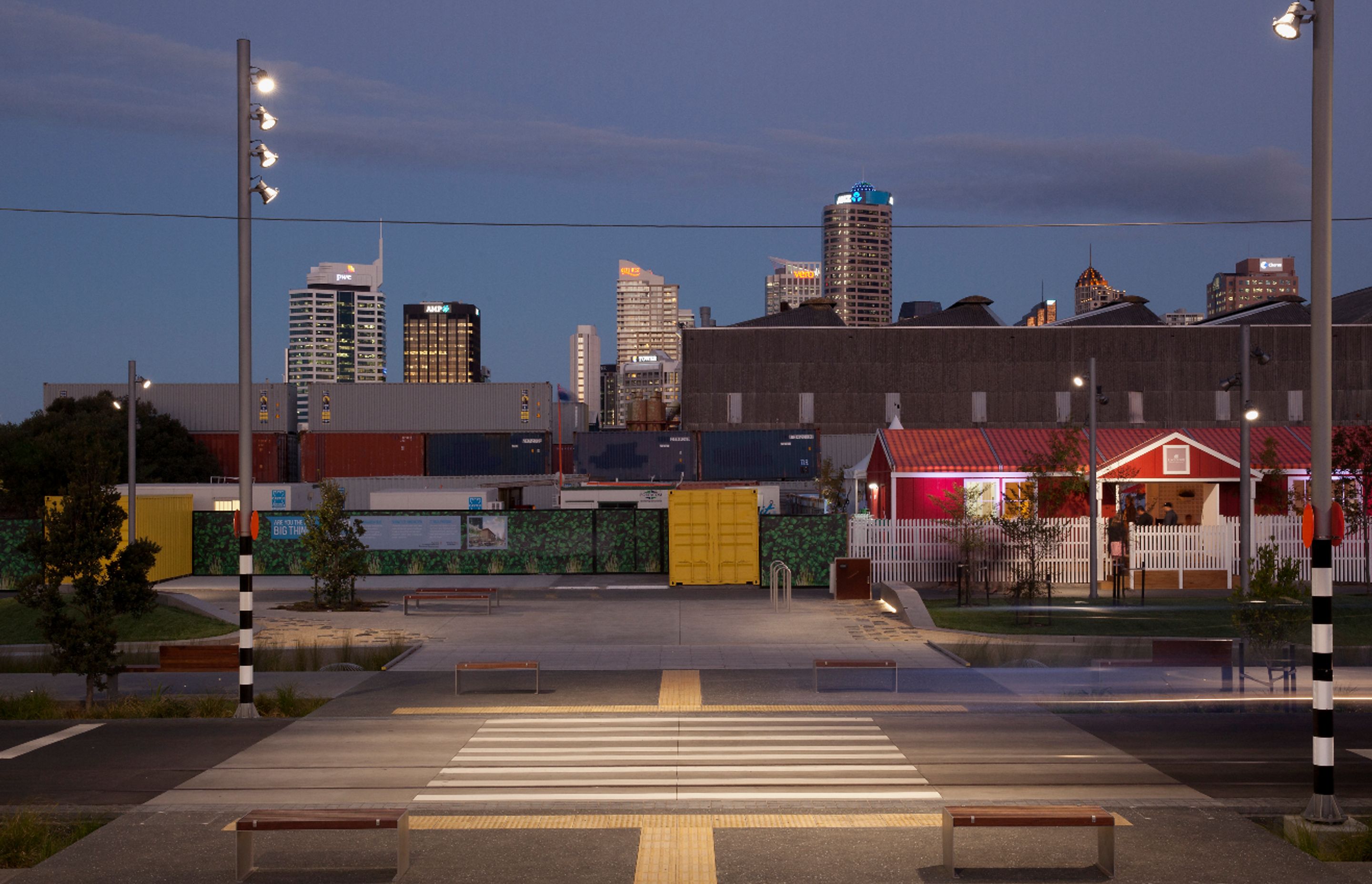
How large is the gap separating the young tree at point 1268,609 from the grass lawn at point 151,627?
19780 mm

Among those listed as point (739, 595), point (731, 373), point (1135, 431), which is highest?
point (731, 373)

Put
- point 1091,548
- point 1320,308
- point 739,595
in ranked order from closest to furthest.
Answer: point 1320,308 → point 1091,548 → point 739,595

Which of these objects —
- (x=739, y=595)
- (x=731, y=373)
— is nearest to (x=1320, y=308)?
(x=739, y=595)

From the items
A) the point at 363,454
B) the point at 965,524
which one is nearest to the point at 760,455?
the point at 363,454

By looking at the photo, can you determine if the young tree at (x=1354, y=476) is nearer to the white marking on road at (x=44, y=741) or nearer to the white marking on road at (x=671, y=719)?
the white marking on road at (x=671, y=719)

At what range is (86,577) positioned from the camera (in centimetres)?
1603

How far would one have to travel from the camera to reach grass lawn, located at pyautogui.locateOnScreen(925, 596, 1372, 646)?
22172 mm

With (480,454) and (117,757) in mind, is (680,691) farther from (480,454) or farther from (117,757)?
(480,454)

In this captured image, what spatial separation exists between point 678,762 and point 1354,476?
25.0 metres

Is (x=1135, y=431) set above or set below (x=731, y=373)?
below

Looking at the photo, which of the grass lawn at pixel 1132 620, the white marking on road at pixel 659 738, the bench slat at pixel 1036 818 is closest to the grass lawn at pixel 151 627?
the white marking on road at pixel 659 738

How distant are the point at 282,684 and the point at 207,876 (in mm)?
8806

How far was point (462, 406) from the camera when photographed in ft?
288

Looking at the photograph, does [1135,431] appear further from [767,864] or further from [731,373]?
[731,373]
